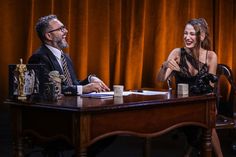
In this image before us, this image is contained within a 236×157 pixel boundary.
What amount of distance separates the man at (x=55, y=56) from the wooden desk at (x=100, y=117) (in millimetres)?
398

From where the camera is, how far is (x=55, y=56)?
11.7 feet

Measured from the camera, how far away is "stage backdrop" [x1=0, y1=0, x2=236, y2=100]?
198 inches

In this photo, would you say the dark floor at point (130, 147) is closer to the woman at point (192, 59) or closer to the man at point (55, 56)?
the woman at point (192, 59)

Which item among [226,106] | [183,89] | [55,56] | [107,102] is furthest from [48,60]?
[226,106]

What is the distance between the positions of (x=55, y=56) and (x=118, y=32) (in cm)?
204

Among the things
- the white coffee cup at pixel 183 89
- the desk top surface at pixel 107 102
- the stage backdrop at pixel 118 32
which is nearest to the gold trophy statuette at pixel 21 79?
the desk top surface at pixel 107 102

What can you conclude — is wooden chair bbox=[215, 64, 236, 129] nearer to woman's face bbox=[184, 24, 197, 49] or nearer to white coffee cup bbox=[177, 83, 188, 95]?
woman's face bbox=[184, 24, 197, 49]

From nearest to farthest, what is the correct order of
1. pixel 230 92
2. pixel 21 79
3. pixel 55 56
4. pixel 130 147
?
pixel 21 79, pixel 55 56, pixel 230 92, pixel 130 147

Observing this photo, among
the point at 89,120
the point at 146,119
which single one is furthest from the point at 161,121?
the point at 89,120

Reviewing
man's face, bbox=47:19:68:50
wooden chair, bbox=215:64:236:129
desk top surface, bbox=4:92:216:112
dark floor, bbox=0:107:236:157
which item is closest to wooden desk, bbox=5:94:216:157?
desk top surface, bbox=4:92:216:112

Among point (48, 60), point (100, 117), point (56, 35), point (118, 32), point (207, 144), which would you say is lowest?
point (207, 144)

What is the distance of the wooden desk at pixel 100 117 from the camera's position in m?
2.54

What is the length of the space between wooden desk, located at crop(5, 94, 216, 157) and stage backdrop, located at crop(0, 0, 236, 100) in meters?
2.20

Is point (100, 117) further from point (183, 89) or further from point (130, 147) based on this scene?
point (130, 147)
